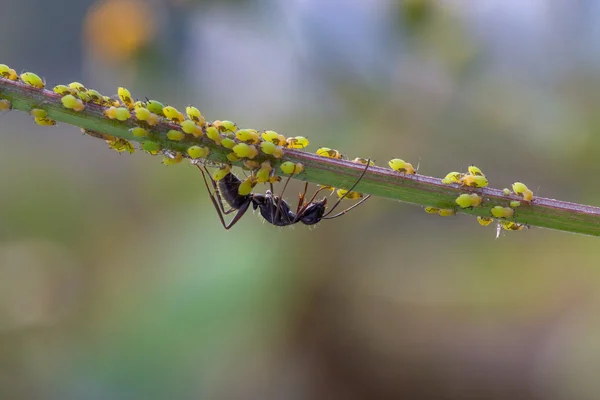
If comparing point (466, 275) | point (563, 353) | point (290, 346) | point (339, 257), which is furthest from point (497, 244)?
point (290, 346)

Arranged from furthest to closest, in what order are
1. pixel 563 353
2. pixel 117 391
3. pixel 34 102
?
pixel 117 391 → pixel 563 353 → pixel 34 102

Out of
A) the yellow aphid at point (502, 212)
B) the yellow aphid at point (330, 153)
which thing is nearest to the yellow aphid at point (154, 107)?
the yellow aphid at point (330, 153)

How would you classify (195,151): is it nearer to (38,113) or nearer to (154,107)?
(154,107)

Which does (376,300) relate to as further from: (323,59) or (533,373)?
(323,59)

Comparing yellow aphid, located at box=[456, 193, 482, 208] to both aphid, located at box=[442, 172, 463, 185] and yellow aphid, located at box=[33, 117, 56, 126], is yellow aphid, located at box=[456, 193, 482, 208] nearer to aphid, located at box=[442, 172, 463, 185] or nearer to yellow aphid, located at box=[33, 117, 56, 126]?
aphid, located at box=[442, 172, 463, 185]

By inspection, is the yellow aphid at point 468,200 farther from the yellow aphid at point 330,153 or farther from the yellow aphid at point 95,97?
the yellow aphid at point 95,97

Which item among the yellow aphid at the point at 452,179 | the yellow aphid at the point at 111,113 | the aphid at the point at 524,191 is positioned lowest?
the yellow aphid at the point at 111,113
